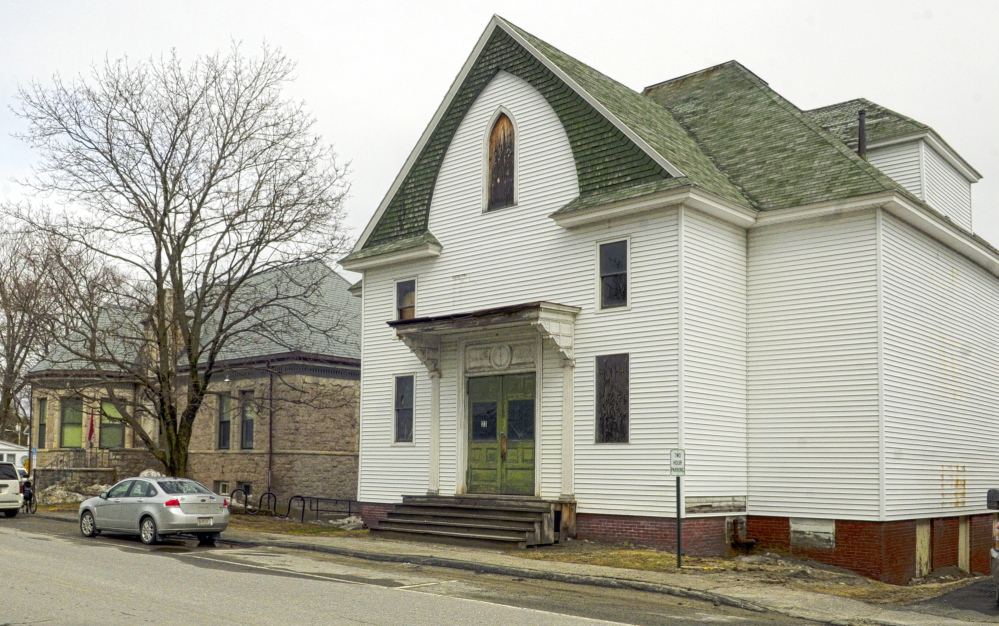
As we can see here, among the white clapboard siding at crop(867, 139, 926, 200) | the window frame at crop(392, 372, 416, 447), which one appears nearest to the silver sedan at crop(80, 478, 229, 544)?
the window frame at crop(392, 372, 416, 447)

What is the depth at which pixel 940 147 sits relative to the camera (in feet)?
75.8

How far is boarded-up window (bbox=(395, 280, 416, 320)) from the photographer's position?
2452 cm

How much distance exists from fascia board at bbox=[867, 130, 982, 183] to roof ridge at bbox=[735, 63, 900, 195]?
4.33 feet

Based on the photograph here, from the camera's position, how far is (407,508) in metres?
22.2

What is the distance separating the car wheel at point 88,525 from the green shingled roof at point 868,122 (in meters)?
19.3

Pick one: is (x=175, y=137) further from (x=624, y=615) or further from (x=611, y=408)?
(x=624, y=615)

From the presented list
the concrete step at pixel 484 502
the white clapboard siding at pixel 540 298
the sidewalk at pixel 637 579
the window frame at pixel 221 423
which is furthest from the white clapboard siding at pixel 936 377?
the window frame at pixel 221 423

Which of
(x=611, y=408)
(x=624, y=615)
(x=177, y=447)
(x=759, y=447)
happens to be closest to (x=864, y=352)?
(x=759, y=447)

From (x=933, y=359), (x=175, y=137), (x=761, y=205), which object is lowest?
(x=933, y=359)

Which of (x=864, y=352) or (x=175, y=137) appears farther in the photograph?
(x=175, y=137)

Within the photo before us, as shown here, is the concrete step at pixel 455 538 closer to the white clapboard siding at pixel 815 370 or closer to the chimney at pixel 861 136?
the white clapboard siding at pixel 815 370

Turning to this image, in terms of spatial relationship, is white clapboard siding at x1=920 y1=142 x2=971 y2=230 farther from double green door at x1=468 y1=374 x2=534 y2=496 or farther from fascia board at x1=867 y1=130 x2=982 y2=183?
double green door at x1=468 y1=374 x2=534 y2=496

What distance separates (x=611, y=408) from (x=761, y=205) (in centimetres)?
524

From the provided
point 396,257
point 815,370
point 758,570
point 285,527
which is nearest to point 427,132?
point 396,257
